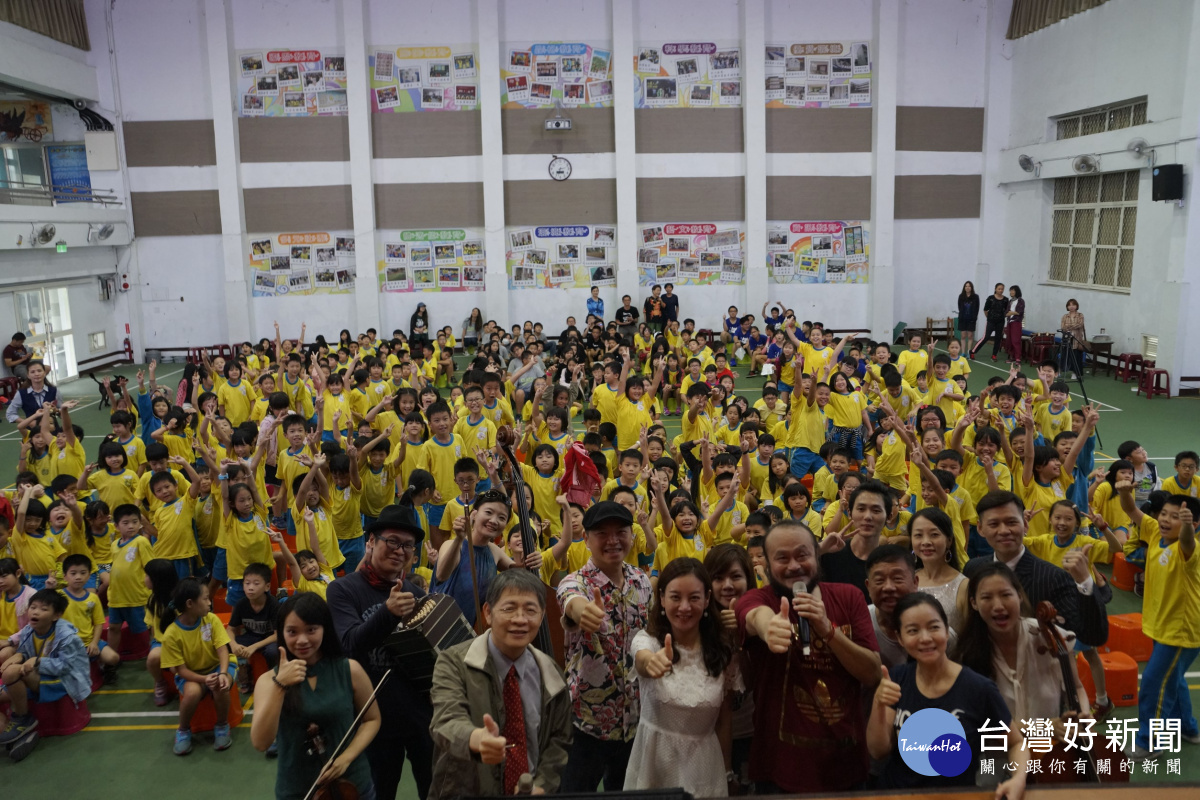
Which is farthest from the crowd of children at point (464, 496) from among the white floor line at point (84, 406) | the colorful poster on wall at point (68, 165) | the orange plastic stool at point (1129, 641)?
the colorful poster on wall at point (68, 165)

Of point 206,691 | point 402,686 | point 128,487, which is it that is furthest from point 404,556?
point 128,487

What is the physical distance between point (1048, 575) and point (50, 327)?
21.0 meters

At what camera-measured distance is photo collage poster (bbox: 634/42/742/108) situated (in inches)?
839

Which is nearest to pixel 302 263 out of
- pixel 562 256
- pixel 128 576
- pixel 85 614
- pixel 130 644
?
pixel 562 256

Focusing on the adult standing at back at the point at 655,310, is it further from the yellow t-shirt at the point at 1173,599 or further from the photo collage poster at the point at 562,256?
the yellow t-shirt at the point at 1173,599

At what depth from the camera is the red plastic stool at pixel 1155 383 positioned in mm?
15492

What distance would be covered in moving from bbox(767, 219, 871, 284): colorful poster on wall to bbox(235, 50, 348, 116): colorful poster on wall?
11.4 meters

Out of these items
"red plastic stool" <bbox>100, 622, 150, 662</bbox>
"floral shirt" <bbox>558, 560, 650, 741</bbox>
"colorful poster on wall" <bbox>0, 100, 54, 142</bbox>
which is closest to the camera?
"floral shirt" <bbox>558, 560, 650, 741</bbox>

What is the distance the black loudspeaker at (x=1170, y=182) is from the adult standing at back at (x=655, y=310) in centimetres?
1023

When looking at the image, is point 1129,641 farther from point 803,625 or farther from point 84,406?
point 84,406

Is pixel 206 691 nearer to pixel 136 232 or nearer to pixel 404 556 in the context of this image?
pixel 404 556

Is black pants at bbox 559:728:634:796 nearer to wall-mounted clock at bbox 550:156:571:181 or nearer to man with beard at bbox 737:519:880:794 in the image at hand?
man with beard at bbox 737:519:880:794

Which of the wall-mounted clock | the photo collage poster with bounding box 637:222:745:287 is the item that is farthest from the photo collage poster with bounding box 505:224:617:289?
the wall-mounted clock

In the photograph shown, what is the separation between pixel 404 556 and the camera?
3.90 meters
